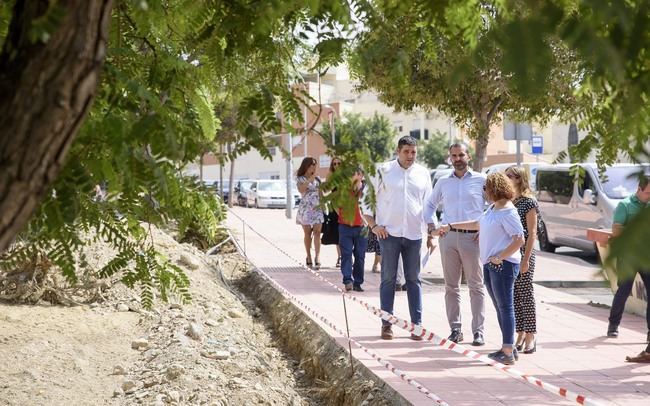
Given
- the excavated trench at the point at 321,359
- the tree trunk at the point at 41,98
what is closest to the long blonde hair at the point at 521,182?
the excavated trench at the point at 321,359

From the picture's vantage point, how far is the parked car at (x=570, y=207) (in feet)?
59.5

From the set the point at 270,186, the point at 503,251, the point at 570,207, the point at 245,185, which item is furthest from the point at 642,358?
the point at 245,185

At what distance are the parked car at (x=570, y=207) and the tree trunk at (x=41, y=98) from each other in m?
15.7

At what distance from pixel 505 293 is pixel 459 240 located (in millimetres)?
1055

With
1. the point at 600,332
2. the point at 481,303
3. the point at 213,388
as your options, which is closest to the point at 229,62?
the point at 213,388

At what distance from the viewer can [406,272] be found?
9.18 metres

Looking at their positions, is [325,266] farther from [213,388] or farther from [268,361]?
[213,388]

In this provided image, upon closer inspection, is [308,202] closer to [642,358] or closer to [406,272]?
[406,272]

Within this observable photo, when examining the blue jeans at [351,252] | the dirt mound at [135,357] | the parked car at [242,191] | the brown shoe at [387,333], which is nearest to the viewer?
the dirt mound at [135,357]

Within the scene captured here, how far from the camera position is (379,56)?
3041 millimetres

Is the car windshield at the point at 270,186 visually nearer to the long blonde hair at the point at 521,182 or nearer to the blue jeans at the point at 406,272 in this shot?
the blue jeans at the point at 406,272

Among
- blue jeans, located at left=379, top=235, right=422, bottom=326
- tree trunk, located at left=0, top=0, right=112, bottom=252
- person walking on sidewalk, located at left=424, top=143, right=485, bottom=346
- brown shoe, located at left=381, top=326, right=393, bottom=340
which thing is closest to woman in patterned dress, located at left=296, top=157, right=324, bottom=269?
person walking on sidewalk, located at left=424, top=143, right=485, bottom=346

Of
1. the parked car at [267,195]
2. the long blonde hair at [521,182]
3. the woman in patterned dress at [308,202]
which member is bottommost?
the parked car at [267,195]

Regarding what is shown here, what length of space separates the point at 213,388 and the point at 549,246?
48.5ft
